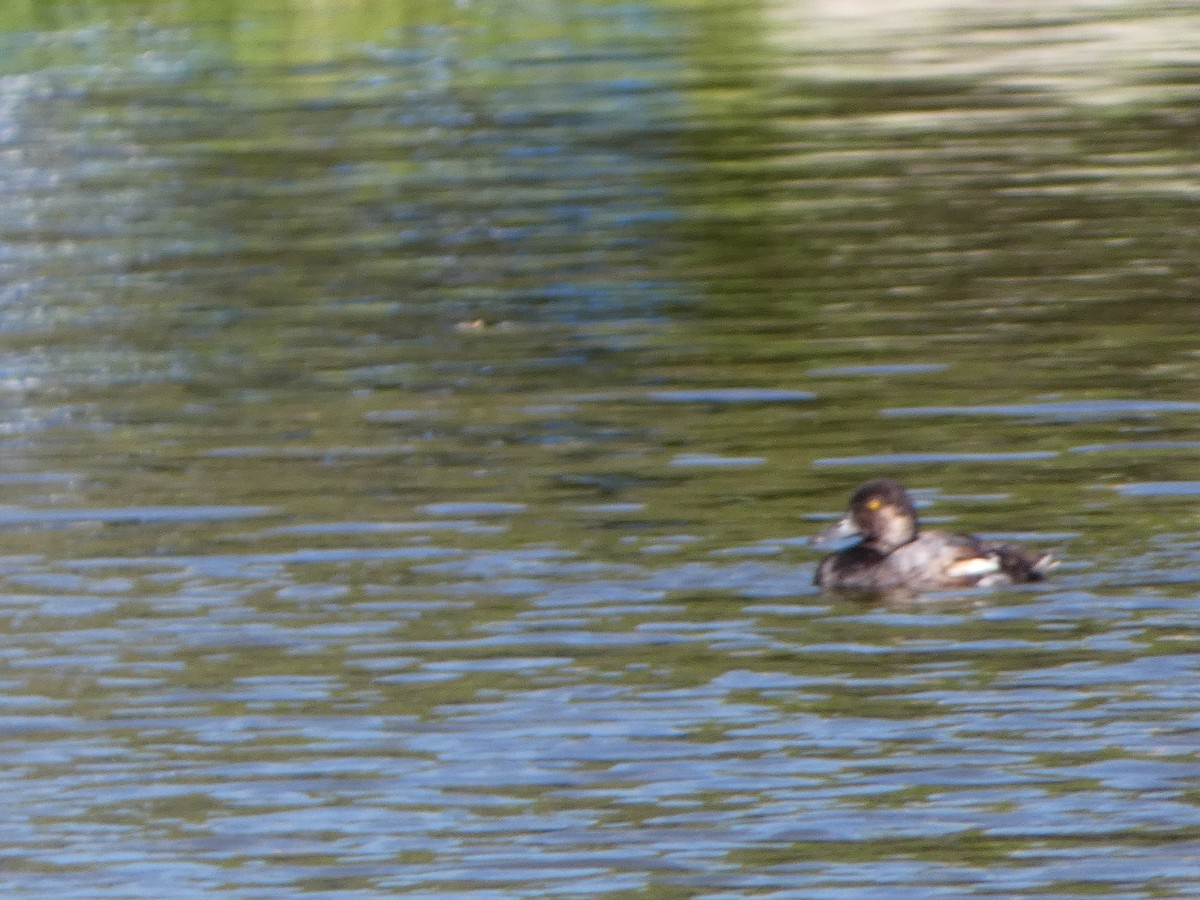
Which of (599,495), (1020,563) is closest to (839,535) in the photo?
(1020,563)

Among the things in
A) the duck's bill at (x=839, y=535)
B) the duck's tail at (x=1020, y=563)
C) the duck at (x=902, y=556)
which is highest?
the duck's bill at (x=839, y=535)

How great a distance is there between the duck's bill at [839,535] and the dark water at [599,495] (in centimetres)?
18

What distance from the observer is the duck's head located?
12961mm

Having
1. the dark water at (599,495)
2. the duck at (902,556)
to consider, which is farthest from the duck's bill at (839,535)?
the dark water at (599,495)

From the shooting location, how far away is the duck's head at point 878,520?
13.0 meters

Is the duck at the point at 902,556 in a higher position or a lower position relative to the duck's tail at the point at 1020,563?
higher

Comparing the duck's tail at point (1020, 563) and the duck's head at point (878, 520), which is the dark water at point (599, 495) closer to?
the duck's tail at point (1020, 563)

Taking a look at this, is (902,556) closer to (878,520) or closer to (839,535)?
(878,520)

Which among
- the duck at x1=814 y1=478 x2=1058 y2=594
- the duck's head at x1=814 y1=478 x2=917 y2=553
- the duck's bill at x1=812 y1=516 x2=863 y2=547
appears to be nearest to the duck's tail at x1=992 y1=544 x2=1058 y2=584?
the duck at x1=814 y1=478 x2=1058 y2=594

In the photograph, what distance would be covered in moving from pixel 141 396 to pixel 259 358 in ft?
4.36

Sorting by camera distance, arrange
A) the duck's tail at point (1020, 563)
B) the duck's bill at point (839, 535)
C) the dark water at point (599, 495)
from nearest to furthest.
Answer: the dark water at point (599, 495) < the duck's tail at point (1020, 563) < the duck's bill at point (839, 535)

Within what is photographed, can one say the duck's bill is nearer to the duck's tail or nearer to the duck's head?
the duck's head

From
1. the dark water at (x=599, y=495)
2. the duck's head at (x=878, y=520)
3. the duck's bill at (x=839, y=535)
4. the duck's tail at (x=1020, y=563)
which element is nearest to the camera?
the dark water at (x=599, y=495)

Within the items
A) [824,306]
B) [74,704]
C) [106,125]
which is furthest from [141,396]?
[106,125]
